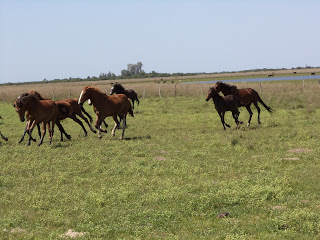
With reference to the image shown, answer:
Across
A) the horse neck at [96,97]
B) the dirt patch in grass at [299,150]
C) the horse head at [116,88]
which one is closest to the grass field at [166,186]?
the dirt patch in grass at [299,150]

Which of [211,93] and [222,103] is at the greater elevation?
[211,93]

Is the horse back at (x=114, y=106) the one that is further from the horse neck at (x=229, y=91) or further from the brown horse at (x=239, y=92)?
the horse neck at (x=229, y=91)

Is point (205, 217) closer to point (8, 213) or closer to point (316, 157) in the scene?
point (8, 213)

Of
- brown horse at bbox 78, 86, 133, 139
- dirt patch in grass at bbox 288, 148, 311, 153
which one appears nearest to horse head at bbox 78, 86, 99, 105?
brown horse at bbox 78, 86, 133, 139

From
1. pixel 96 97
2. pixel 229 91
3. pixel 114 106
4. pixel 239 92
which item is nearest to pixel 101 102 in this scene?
pixel 96 97

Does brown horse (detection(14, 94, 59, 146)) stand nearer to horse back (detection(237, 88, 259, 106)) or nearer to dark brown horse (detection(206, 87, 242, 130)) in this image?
dark brown horse (detection(206, 87, 242, 130))

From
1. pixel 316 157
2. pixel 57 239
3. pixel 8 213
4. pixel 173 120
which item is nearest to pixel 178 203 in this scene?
pixel 57 239

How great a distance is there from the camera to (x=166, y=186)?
905 cm

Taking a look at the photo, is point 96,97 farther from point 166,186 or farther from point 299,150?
point 166,186

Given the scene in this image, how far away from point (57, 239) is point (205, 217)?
8.01ft

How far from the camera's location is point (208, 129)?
1884 centimetres

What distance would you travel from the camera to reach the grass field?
21.6 feet

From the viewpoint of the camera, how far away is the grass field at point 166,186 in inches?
259

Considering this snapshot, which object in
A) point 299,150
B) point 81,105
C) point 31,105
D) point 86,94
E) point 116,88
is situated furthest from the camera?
point 116,88
